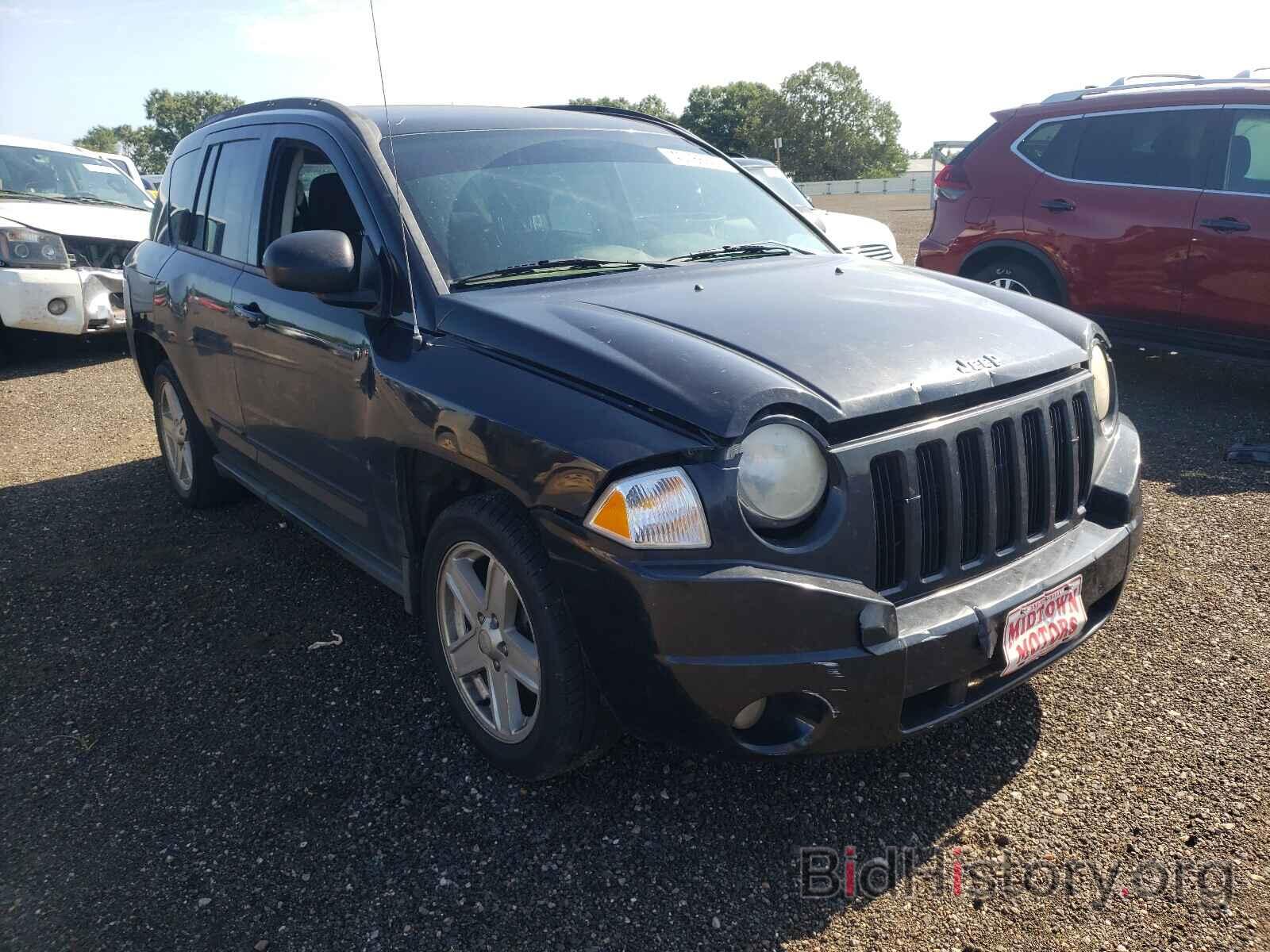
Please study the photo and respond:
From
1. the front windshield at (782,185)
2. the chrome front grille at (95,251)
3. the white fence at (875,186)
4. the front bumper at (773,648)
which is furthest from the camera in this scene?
the white fence at (875,186)

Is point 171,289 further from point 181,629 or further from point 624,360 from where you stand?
point 624,360

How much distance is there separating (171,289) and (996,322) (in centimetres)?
368

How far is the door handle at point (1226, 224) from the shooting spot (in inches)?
227

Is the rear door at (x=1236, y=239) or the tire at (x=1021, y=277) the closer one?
the rear door at (x=1236, y=239)

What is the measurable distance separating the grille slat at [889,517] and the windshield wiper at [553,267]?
1.24m

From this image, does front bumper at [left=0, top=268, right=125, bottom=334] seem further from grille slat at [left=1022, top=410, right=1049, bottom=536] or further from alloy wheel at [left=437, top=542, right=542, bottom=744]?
grille slat at [left=1022, top=410, right=1049, bottom=536]

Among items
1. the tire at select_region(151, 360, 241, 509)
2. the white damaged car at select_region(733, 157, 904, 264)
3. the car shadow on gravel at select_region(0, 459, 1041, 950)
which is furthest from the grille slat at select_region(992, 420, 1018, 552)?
the white damaged car at select_region(733, 157, 904, 264)

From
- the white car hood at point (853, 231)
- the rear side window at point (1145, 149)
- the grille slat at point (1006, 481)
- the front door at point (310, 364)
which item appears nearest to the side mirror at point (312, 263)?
the front door at point (310, 364)

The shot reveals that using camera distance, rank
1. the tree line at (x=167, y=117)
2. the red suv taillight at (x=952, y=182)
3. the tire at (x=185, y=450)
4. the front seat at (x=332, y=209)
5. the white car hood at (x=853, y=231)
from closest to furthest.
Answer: the front seat at (x=332, y=209), the tire at (x=185, y=450), the red suv taillight at (x=952, y=182), the white car hood at (x=853, y=231), the tree line at (x=167, y=117)

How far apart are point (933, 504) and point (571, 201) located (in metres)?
1.71

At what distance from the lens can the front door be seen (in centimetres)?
307

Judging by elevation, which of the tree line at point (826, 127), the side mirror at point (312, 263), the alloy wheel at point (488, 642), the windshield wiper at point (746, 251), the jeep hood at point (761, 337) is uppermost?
the tree line at point (826, 127)

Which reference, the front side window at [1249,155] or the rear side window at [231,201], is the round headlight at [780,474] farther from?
the front side window at [1249,155]

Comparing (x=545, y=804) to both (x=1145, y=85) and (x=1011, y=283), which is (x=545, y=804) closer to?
(x=1011, y=283)
